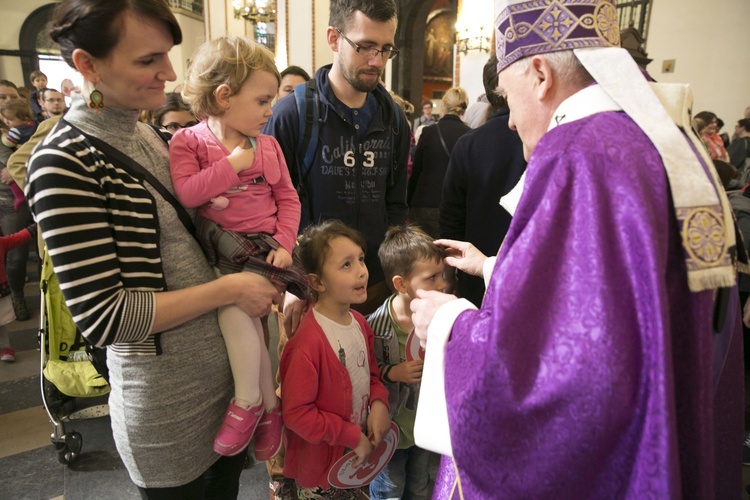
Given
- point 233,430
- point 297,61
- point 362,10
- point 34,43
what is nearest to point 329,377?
point 233,430

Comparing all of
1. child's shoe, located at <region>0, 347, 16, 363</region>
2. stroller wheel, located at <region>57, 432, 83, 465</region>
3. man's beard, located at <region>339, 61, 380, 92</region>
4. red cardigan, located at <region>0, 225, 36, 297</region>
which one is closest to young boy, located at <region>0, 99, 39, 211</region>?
child's shoe, located at <region>0, 347, 16, 363</region>

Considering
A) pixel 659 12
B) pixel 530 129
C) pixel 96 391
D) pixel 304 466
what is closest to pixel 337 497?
pixel 304 466

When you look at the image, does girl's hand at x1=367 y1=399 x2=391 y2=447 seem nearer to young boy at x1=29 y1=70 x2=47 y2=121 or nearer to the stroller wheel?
the stroller wheel

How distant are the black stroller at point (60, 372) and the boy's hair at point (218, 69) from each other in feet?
5.14

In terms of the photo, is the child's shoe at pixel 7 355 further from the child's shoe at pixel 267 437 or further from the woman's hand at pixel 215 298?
the woman's hand at pixel 215 298

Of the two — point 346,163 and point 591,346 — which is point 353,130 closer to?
point 346,163

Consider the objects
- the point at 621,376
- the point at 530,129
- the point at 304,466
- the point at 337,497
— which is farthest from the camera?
the point at 337,497

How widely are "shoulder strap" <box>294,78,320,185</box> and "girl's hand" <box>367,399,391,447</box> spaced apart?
1074 mm

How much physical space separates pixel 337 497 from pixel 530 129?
4.75 ft

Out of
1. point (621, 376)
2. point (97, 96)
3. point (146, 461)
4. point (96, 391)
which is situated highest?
point (97, 96)

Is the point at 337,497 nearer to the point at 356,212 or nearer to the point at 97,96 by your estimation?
the point at 356,212

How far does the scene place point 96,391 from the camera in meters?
2.73

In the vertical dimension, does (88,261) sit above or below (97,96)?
below

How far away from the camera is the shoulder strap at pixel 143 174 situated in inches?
42.4
